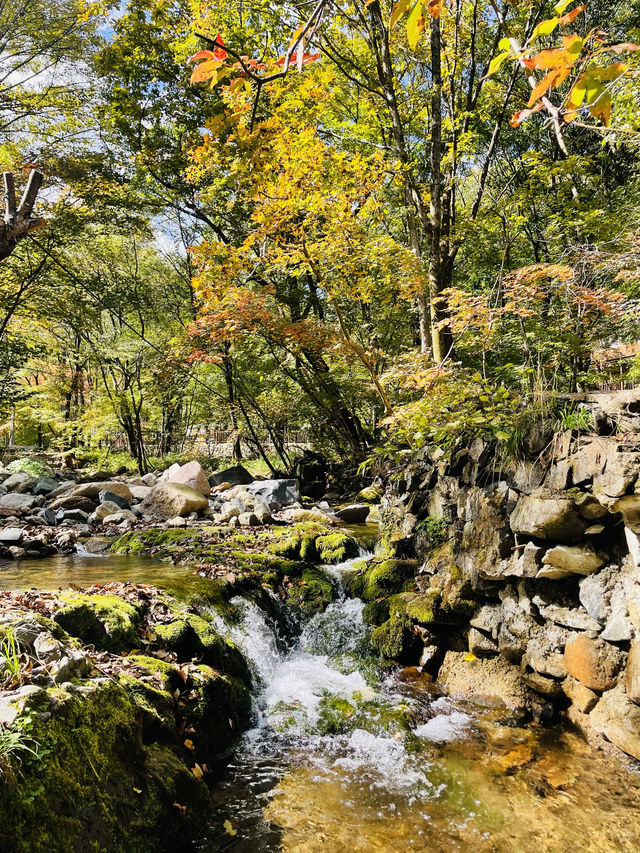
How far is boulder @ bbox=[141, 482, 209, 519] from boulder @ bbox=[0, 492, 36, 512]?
238 cm

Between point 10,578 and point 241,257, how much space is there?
6.53 metres

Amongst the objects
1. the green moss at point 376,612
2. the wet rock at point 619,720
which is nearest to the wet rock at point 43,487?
the green moss at point 376,612

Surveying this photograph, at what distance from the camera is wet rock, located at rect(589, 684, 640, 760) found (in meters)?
3.57

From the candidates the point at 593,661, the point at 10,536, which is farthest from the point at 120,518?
the point at 593,661

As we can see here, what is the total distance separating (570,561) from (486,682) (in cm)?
153

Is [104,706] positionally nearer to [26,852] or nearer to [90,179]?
[26,852]

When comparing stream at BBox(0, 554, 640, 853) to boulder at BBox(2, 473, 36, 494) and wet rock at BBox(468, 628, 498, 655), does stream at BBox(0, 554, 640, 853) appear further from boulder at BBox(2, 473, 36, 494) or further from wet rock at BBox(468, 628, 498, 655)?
boulder at BBox(2, 473, 36, 494)

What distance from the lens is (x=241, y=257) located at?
898cm

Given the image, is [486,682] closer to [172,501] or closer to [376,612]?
[376,612]

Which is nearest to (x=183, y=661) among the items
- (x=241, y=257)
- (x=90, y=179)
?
(x=241, y=257)

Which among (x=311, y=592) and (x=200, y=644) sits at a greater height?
(x=200, y=644)

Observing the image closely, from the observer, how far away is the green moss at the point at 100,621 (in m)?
3.49

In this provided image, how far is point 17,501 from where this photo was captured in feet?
32.7

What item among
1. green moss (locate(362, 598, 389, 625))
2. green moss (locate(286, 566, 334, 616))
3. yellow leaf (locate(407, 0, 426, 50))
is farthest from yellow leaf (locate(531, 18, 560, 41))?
green moss (locate(286, 566, 334, 616))
